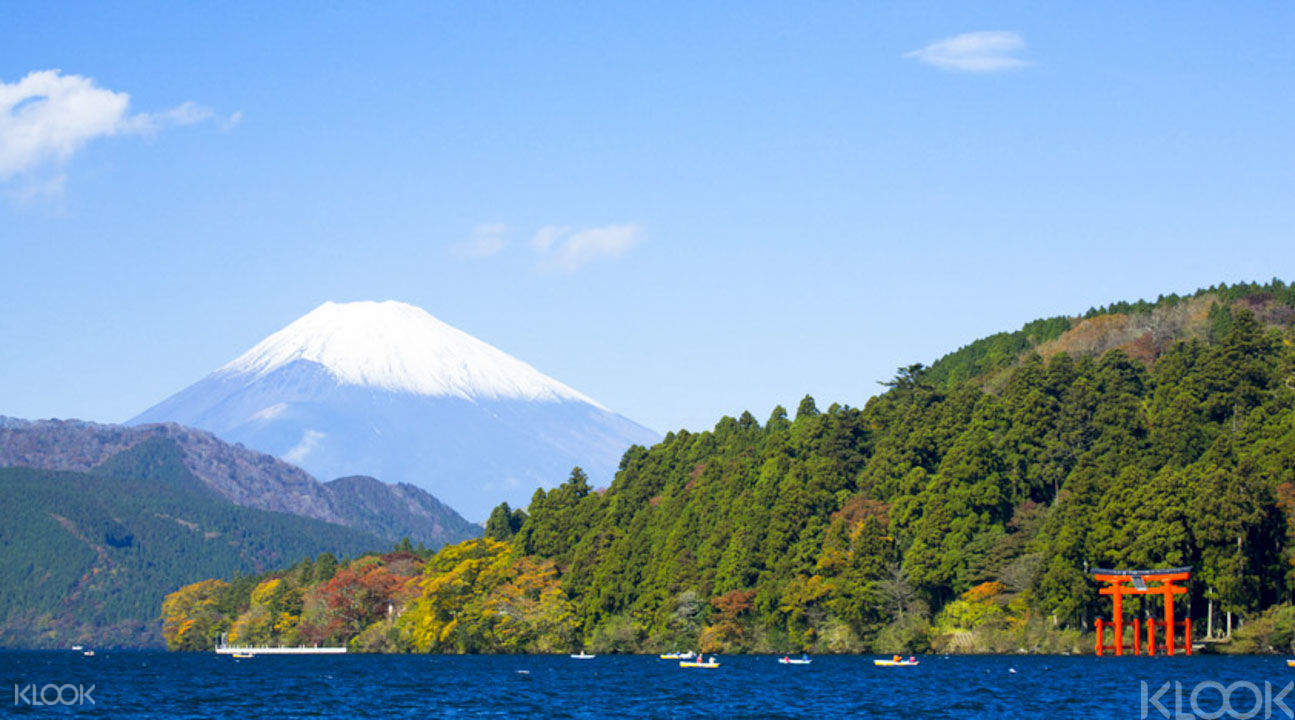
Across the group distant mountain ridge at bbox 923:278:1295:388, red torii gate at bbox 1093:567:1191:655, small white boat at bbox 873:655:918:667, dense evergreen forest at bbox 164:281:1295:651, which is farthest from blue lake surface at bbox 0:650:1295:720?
distant mountain ridge at bbox 923:278:1295:388

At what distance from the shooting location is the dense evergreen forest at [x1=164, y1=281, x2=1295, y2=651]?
82.5 m

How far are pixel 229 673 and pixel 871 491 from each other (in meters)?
43.9

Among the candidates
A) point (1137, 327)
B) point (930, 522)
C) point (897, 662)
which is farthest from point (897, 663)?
point (1137, 327)

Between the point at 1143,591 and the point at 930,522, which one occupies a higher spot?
the point at 930,522

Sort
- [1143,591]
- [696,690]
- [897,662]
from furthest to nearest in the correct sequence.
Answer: [897,662]
[1143,591]
[696,690]

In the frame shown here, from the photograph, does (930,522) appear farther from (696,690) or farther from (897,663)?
(696,690)

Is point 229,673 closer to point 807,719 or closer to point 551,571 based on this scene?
point 551,571

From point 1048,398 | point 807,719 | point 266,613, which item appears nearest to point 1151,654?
point 1048,398

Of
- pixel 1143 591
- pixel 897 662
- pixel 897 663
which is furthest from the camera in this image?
pixel 897 663

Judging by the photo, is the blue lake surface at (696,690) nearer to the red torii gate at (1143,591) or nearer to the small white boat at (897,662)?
the small white boat at (897,662)

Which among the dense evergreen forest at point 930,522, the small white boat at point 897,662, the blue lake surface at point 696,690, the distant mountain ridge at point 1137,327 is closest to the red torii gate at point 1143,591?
the dense evergreen forest at point 930,522

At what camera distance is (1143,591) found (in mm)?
78562

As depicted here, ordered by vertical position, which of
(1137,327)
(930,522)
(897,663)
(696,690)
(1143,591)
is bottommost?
(696,690)

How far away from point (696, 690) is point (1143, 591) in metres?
27.0
